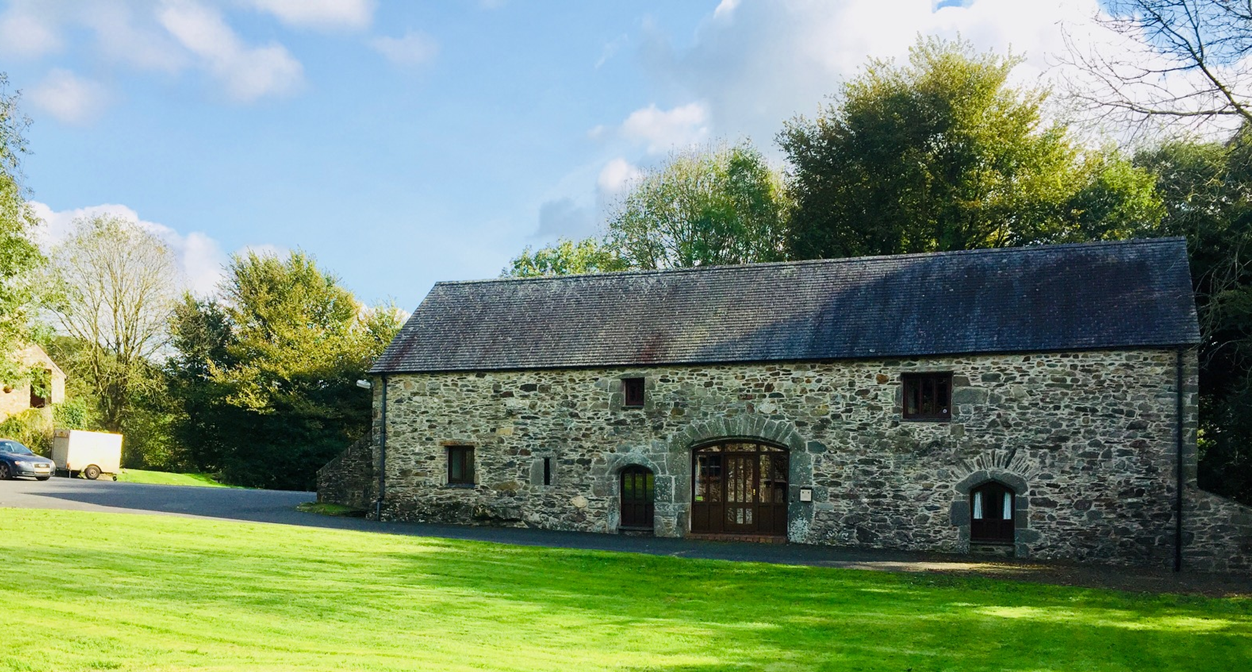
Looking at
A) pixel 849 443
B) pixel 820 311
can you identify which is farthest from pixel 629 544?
pixel 820 311

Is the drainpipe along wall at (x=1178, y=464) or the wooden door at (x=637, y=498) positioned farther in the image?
the wooden door at (x=637, y=498)

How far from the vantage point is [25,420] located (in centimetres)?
4259

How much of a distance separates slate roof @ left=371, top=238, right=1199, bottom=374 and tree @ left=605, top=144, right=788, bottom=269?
16.2 meters

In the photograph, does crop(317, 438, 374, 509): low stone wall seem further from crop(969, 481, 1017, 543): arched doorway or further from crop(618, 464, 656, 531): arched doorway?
crop(969, 481, 1017, 543): arched doorway

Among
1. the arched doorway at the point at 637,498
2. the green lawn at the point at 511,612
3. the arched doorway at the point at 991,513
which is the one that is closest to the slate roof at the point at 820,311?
the arched doorway at the point at 637,498

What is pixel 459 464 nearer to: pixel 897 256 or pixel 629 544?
pixel 629 544

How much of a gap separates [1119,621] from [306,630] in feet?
36.3

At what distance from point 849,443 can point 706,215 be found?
75.9 feet

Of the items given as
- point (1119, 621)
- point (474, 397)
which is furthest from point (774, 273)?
point (1119, 621)

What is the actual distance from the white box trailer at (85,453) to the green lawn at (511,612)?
18756 mm

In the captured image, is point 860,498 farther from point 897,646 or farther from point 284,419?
point 284,419

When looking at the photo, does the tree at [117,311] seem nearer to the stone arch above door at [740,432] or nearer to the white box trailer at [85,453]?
the white box trailer at [85,453]

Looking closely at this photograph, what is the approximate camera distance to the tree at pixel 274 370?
43.5 m

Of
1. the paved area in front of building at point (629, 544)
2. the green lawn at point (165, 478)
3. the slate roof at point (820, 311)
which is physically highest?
the slate roof at point (820, 311)
